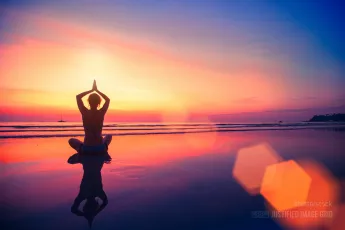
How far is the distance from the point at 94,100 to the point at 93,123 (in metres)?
0.75

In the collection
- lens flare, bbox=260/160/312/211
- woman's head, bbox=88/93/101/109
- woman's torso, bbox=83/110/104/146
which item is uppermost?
woman's head, bbox=88/93/101/109

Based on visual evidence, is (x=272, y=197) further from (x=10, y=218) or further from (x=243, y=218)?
(x=10, y=218)

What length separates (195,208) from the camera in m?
4.25

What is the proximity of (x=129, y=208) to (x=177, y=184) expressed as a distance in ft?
5.86

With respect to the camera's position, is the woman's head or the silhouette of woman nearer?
the woman's head

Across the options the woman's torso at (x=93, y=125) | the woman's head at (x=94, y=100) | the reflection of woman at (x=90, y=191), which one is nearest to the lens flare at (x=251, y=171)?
the reflection of woman at (x=90, y=191)

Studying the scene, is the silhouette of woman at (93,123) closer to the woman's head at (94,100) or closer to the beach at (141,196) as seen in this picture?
the woman's head at (94,100)

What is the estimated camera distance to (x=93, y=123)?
26.0ft

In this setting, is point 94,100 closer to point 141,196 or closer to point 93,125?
point 93,125

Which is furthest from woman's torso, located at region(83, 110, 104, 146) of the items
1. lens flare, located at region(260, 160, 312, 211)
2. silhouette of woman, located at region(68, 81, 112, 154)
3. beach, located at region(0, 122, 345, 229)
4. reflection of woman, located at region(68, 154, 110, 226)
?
lens flare, located at region(260, 160, 312, 211)

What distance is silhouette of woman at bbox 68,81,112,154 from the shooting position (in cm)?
781

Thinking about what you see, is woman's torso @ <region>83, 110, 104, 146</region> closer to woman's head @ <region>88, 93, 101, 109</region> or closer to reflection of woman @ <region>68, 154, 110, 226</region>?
woman's head @ <region>88, 93, 101, 109</region>

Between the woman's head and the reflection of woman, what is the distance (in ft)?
6.08

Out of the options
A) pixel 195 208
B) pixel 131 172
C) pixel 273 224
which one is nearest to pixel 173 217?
pixel 195 208
